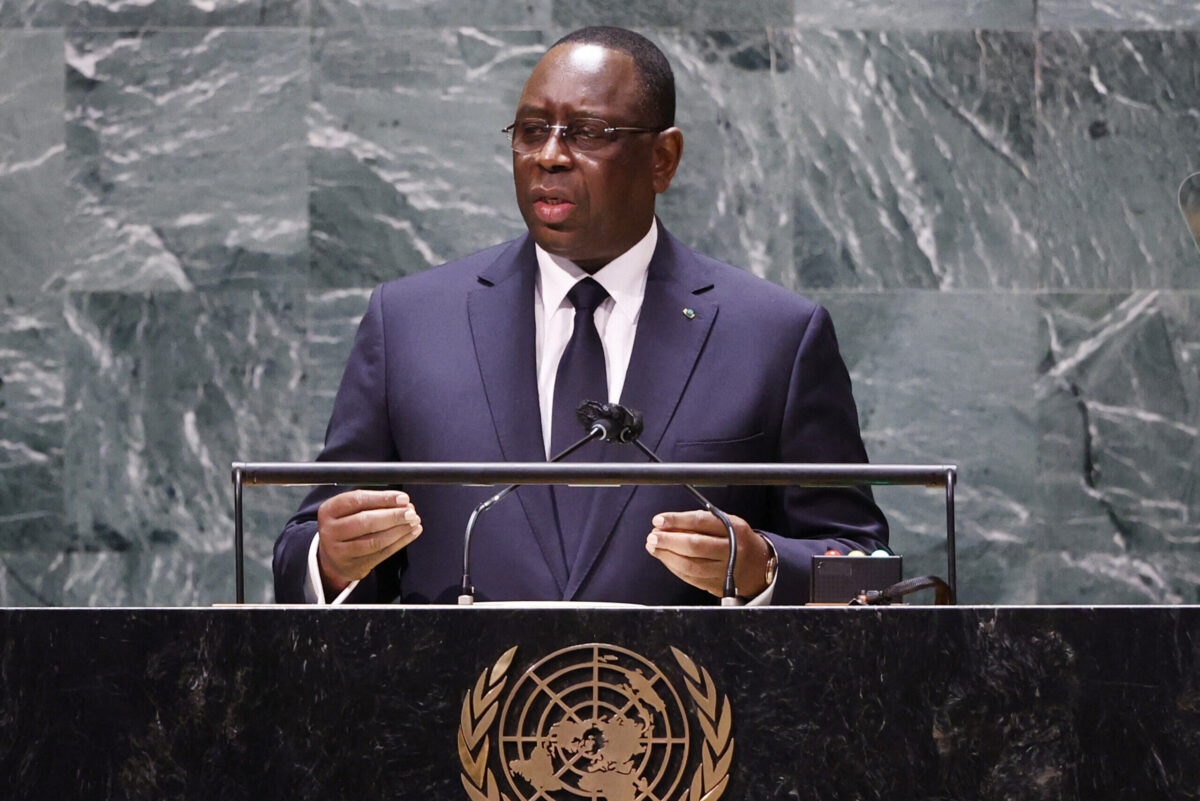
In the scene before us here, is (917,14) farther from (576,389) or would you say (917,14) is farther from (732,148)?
(576,389)

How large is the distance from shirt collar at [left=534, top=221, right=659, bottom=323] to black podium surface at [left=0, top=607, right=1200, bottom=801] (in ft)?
4.44

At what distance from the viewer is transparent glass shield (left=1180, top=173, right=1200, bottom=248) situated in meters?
4.65

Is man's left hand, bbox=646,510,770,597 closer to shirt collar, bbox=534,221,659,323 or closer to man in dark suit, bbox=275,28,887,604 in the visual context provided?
man in dark suit, bbox=275,28,887,604

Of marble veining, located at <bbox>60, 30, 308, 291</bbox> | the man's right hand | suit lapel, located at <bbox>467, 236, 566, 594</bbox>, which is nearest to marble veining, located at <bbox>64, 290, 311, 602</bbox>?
marble veining, located at <bbox>60, 30, 308, 291</bbox>

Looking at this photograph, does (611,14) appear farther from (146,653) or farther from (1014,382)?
(146,653)

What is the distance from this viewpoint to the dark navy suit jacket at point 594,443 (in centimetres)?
289

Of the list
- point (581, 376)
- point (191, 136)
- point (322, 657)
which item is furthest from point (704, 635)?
point (191, 136)

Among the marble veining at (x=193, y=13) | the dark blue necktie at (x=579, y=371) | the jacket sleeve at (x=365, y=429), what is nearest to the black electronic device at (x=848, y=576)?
the dark blue necktie at (x=579, y=371)

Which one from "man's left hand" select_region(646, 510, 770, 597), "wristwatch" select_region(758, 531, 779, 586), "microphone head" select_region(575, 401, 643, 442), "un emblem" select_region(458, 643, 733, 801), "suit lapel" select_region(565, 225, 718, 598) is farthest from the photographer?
"suit lapel" select_region(565, 225, 718, 598)

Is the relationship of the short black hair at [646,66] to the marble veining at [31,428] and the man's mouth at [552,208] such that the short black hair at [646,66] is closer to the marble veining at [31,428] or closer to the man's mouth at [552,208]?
the man's mouth at [552,208]

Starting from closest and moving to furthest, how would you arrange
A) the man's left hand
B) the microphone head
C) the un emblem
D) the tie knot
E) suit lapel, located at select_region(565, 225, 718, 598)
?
1. the un emblem
2. the microphone head
3. the man's left hand
4. suit lapel, located at select_region(565, 225, 718, 598)
5. the tie knot

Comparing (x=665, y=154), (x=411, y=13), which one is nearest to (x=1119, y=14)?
(x=411, y=13)

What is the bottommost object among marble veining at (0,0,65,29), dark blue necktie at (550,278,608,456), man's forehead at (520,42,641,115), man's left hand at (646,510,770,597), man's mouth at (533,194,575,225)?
man's left hand at (646,510,770,597)

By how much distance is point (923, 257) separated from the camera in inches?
188
